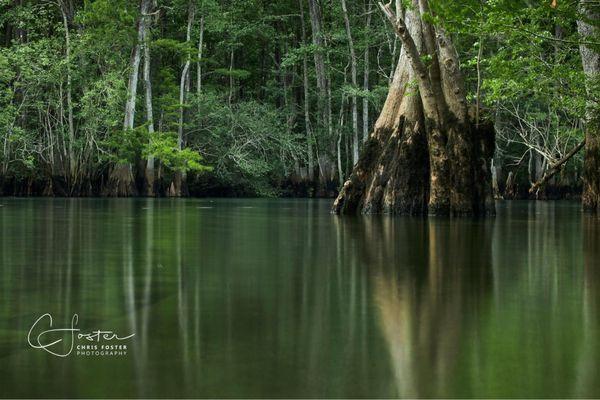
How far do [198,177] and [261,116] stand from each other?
3.85m

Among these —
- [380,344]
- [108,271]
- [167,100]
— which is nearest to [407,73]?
[108,271]

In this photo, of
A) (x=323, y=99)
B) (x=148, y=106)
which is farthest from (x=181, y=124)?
(x=323, y=99)

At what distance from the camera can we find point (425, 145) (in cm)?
1947

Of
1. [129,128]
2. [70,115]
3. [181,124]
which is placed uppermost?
[70,115]

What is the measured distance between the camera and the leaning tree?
18656mm

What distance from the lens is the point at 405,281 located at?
6.59 m

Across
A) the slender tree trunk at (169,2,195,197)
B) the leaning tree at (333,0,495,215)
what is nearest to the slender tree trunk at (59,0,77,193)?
the slender tree trunk at (169,2,195,197)

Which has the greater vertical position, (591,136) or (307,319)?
(591,136)

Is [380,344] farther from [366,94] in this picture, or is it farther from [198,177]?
[198,177]

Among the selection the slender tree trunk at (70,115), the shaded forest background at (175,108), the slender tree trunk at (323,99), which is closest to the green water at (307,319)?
the shaded forest background at (175,108)

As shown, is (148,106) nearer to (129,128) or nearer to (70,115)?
(129,128)

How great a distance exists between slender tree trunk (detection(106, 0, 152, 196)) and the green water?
2674 centimetres

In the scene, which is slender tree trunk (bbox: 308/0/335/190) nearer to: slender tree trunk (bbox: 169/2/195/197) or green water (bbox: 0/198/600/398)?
slender tree trunk (bbox: 169/2/195/197)

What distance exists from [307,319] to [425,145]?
1505 cm
